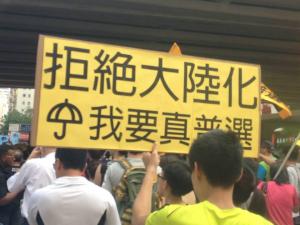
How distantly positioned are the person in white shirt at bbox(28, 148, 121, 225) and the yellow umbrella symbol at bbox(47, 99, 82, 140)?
28 cm

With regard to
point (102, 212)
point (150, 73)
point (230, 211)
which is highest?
point (150, 73)

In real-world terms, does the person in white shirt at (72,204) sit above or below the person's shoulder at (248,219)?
below

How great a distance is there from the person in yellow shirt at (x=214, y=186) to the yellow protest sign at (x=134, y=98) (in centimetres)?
133

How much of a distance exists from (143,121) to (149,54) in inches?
21.0

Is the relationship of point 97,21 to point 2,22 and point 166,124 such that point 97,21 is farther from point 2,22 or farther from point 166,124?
point 166,124

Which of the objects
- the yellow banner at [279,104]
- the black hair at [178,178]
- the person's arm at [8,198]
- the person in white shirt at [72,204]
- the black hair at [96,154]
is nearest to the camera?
the person in white shirt at [72,204]

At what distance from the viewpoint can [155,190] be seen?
4707 millimetres

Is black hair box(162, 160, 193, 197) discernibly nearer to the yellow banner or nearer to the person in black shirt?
the person in black shirt

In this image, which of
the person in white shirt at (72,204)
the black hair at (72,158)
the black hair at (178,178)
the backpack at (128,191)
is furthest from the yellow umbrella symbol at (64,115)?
the backpack at (128,191)

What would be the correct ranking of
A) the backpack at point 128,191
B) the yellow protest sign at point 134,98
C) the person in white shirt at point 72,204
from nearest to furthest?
the person in white shirt at point 72,204, the yellow protest sign at point 134,98, the backpack at point 128,191

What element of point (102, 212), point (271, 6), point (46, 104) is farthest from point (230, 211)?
point (271, 6)

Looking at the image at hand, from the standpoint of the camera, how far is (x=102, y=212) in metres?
3.54

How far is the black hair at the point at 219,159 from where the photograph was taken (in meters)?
2.39

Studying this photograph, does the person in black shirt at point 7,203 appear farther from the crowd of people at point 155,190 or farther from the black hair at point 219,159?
the black hair at point 219,159
